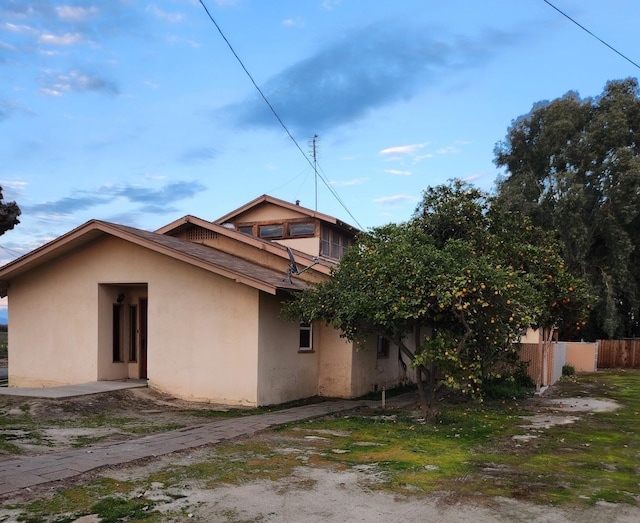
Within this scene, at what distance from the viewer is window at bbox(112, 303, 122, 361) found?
15750mm

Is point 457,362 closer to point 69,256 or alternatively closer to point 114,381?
point 114,381

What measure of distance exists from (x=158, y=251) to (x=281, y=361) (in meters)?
4.06

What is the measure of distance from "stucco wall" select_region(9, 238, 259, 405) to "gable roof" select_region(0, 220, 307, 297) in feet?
1.22

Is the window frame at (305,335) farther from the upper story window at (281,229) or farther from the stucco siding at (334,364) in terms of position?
the upper story window at (281,229)

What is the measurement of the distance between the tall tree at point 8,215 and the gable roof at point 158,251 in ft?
17.7

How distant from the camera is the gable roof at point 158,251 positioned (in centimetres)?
1295

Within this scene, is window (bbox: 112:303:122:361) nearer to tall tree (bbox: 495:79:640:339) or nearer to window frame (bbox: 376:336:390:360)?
window frame (bbox: 376:336:390:360)

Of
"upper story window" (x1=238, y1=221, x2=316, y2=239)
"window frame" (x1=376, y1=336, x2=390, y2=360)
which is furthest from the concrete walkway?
"upper story window" (x1=238, y1=221, x2=316, y2=239)

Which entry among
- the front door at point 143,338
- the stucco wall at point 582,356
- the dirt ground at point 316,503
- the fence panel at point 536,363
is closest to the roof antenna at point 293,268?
the front door at point 143,338

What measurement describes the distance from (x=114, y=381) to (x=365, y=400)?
22.0ft

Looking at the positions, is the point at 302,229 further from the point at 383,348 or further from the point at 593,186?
the point at 593,186

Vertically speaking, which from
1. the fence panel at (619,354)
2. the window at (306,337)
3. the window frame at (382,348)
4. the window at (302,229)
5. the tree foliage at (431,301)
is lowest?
the fence panel at (619,354)

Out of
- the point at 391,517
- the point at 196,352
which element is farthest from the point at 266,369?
the point at 391,517

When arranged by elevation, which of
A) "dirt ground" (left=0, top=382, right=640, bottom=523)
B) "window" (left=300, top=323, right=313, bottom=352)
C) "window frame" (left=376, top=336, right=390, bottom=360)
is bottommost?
"dirt ground" (left=0, top=382, right=640, bottom=523)
